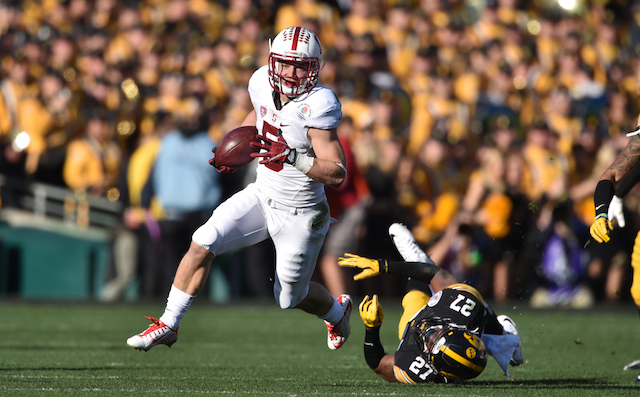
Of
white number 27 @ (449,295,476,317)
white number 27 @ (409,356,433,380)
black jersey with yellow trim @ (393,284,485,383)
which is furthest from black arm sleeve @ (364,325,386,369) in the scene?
white number 27 @ (449,295,476,317)

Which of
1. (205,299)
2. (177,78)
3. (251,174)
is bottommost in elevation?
(205,299)

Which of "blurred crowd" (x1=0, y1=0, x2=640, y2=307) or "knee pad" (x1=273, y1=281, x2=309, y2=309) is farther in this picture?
"blurred crowd" (x1=0, y1=0, x2=640, y2=307)

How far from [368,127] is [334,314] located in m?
4.10

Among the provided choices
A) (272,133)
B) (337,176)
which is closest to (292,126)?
(272,133)

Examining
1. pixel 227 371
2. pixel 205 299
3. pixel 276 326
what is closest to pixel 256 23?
pixel 205 299

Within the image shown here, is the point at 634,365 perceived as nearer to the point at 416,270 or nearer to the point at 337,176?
the point at 416,270

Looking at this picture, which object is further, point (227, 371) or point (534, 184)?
point (534, 184)

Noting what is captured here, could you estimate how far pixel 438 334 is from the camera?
15.4 feet

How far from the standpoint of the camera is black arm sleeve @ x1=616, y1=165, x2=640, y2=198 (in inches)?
203

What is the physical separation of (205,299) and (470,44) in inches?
184

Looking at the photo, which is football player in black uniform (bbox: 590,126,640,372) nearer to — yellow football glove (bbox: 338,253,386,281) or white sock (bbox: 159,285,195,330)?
yellow football glove (bbox: 338,253,386,281)

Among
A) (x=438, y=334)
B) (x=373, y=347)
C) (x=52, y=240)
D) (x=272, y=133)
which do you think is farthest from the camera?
(x=52, y=240)

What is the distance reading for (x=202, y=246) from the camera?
4984 mm

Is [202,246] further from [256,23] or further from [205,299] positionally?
[256,23]
